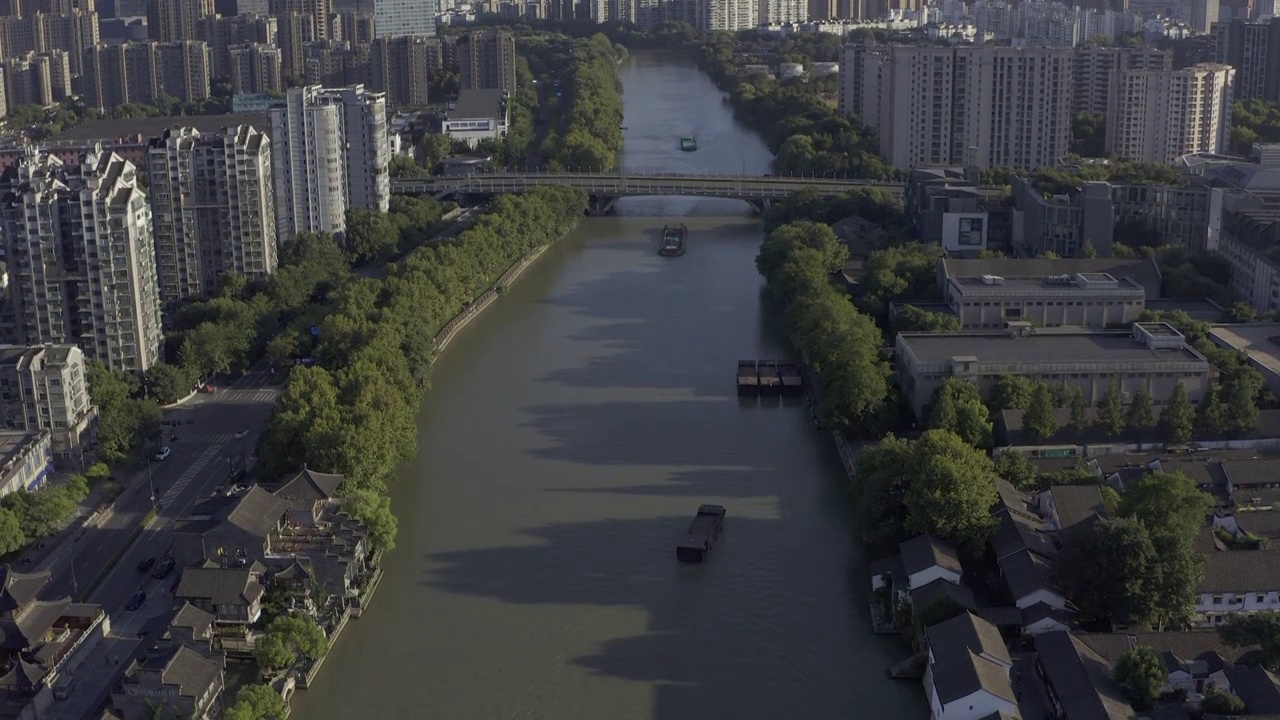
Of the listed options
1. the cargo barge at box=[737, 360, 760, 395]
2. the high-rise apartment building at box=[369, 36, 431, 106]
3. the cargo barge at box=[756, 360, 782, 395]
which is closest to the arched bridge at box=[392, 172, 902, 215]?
the cargo barge at box=[756, 360, 782, 395]

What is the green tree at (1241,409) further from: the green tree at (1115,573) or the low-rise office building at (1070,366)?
the green tree at (1115,573)

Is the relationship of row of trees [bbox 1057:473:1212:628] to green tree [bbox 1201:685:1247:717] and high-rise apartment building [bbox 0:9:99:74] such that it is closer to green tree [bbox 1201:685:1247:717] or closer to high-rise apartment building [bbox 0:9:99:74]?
green tree [bbox 1201:685:1247:717]

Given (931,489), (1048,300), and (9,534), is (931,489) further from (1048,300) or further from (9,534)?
(9,534)

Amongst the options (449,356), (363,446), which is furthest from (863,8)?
(363,446)

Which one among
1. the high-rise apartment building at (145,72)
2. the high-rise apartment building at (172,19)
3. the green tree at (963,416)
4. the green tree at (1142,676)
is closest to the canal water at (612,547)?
the green tree at (963,416)

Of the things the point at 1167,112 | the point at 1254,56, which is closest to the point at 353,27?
the point at 1254,56

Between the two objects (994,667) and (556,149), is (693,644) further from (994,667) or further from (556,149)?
(556,149)
